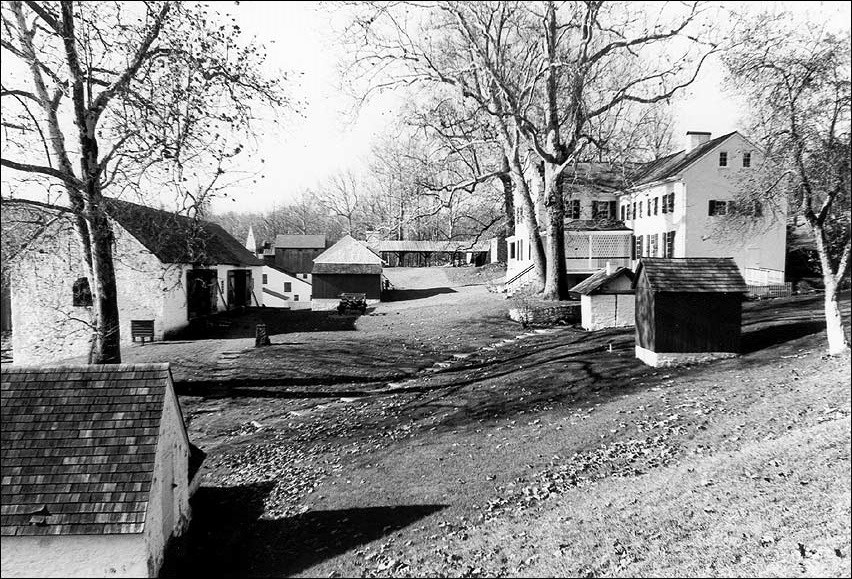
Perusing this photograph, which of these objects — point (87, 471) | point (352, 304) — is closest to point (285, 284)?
point (352, 304)

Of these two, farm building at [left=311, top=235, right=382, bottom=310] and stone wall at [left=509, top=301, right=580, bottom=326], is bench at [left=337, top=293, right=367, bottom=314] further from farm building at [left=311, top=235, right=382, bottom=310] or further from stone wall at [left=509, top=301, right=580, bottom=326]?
stone wall at [left=509, top=301, right=580, bottom=326]

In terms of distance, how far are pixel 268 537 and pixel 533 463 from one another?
4.74m

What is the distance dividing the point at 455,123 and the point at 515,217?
1647 centimetres

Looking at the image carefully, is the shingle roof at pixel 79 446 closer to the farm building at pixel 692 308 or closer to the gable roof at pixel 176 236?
the gable roof at pixel 176 236

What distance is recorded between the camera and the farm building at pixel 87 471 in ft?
21.4

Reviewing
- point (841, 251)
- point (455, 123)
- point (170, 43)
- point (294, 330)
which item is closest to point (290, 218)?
point (294, 330)

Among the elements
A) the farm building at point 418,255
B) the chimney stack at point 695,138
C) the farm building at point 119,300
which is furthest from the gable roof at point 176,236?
the chimney stack at point 695,138

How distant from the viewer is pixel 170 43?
11789mm

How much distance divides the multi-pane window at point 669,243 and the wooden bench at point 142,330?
28792 mm

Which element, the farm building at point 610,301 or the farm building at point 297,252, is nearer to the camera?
the farm building at point 610,301

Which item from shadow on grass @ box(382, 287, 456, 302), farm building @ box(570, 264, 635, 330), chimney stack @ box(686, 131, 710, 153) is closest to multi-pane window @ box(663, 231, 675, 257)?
chimney stack @ box(686, 131, 710, 153)

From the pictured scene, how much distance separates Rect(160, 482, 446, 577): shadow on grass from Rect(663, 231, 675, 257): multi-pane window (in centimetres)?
2789

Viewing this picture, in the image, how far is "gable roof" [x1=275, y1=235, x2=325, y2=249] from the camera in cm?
6281

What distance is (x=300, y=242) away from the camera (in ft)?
208
